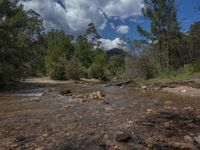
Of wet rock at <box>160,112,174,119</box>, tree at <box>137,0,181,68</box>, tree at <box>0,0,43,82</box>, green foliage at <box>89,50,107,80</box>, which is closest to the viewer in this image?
wet rock at <box>160,112,174,119</box>

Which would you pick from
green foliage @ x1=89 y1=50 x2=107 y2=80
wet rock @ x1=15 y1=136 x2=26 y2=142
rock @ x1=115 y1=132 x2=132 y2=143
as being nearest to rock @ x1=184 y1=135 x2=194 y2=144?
rock @ x1=115 y1=132 x2=132 y2=143

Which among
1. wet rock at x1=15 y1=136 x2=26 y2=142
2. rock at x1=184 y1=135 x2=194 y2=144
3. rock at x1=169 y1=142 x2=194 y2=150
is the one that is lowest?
rock at x1=169 y1=142 x2=194 y2=150

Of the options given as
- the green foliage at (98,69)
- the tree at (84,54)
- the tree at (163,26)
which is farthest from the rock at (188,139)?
the tree at (84,54)

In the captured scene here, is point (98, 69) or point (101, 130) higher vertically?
point (98, 69)

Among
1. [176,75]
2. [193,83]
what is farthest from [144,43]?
[193,83]

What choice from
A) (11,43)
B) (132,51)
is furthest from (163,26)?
(11,43)

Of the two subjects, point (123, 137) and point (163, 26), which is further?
point (163, 26)

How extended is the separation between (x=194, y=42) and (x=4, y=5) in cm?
3376

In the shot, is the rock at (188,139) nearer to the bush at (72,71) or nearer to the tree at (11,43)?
the tree at (11,43)

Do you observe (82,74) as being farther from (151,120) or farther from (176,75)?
(151,120)

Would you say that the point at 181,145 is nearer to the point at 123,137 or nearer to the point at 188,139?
the point at 188,139

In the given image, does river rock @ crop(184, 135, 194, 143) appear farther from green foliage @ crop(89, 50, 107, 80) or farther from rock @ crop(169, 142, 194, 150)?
green foliage @ crop(89, 50, 107, 80)

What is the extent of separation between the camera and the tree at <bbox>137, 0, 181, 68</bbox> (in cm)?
3541

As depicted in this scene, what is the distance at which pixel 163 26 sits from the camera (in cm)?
3594
